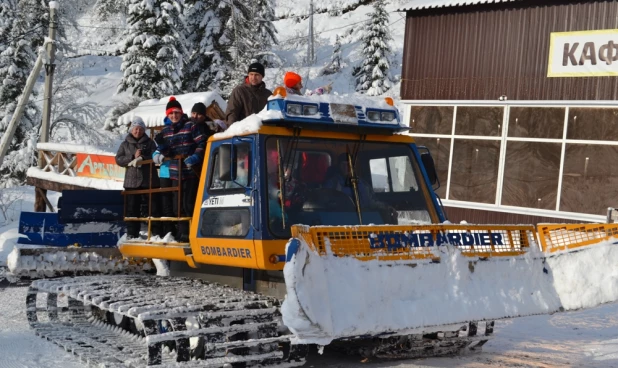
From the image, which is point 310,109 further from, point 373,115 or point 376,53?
point 376,53

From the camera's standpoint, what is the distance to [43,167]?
958 inches

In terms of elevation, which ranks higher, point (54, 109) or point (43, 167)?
point (54, 109)

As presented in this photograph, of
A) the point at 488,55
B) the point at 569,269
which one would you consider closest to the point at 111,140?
the point at 488,55

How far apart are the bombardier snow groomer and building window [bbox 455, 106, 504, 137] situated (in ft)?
42.1

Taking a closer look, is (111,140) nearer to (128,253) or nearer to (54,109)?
(54,109)

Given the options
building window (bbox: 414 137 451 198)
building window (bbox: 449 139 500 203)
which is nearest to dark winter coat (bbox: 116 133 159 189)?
building window (bbox: 449 139 500 203)

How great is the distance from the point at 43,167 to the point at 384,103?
64.3 feet

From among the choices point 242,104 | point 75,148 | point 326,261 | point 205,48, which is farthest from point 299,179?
point 205,48

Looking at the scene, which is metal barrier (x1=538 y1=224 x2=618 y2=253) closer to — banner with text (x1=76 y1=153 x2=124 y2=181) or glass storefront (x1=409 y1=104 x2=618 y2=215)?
glass storefront (x1=409 y1=104 x2=618 y2=215)

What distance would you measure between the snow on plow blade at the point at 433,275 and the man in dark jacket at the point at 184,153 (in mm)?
2558

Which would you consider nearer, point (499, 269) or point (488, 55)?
point (499, 269)

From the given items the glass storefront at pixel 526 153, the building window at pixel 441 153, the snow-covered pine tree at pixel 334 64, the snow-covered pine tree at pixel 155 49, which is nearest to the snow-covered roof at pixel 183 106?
the glass storefront at pixel 526 153

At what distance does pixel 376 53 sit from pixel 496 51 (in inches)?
1078

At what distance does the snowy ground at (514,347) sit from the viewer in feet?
23.1
